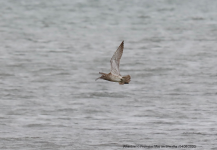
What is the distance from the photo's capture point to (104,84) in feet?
56.6

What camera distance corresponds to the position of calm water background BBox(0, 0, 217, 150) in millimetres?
11852

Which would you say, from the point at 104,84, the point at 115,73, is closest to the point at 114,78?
the point at 115,73

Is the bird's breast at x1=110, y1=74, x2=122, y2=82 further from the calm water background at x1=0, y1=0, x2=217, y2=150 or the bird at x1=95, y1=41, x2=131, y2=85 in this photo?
the calm water background at x1=0, y1=0, x2=217, y2=150

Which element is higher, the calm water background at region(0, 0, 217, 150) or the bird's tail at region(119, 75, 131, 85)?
the bird's tail at region(119, 75, 131, 85)

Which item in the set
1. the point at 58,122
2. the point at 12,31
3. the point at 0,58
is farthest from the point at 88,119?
the point at 12,31

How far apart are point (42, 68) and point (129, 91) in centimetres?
476

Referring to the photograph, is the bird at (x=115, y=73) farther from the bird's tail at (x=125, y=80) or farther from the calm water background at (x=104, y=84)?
the calm water background at (x=104, y=84)

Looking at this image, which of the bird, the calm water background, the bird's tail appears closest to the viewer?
the bird's tail

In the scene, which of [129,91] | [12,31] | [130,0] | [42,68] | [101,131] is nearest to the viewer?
[101,131]

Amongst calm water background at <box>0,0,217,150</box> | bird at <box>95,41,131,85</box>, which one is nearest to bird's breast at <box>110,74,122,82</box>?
bird at <box>95,41,131,85</box>

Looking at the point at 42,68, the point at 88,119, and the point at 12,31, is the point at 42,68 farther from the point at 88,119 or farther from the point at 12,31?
the point at 12,31

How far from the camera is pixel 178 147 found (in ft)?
36.5

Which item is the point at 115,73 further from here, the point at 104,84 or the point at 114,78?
the point at 104,84

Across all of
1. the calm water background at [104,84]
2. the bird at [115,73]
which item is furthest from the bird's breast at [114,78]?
the calm water background at [104,84]
